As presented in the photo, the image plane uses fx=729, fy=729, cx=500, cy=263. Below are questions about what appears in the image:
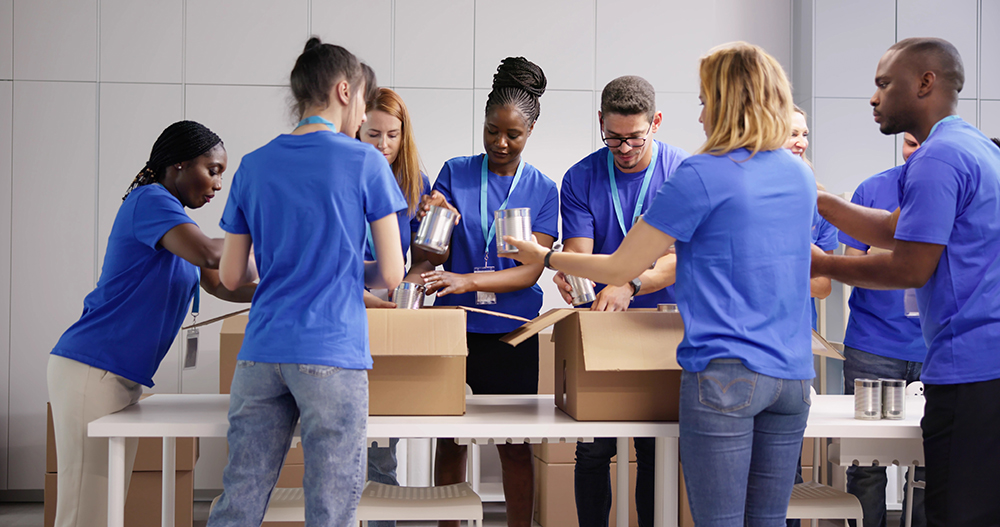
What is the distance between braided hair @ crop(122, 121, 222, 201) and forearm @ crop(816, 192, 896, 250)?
1.65 metres

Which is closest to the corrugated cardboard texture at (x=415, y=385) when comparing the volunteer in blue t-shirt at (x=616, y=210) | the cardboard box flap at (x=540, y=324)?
the cardboard box flap at (x=540, y=324)

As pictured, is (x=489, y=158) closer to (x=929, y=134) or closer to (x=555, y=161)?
(x=929, y=134)

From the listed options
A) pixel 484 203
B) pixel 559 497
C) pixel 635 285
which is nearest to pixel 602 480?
pixel 635 285

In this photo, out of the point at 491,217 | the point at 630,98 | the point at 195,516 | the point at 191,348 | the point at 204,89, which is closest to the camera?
the point at 191,348

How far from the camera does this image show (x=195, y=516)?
3.73 metres

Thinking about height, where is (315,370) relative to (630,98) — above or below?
below

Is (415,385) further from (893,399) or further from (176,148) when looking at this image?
(893,399)

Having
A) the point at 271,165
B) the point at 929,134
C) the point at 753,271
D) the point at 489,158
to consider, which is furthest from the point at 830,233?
the point at 271,165

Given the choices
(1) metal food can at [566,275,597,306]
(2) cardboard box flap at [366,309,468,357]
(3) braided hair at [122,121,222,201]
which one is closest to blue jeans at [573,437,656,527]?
(1) metal food can at [566,275,597,306]

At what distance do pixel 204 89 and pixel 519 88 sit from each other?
2408mm

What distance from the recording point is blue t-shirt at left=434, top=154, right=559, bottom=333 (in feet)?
7.68

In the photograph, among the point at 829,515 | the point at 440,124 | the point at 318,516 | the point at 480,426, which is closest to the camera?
the point at 318,516

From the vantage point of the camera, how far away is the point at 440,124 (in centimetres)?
416

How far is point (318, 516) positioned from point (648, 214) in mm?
883
